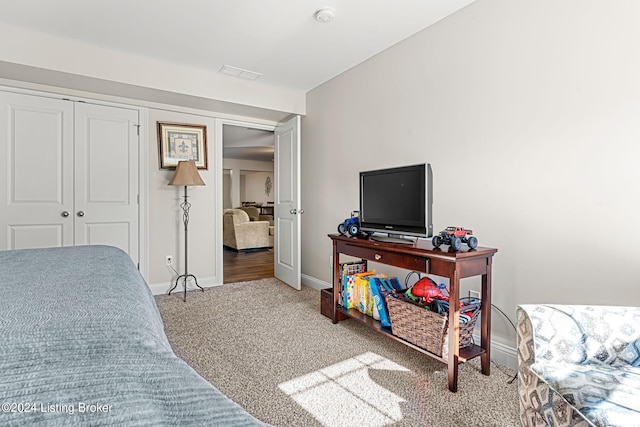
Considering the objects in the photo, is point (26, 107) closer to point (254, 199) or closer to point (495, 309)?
point (495, 309)

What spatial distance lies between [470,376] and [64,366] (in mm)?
1982

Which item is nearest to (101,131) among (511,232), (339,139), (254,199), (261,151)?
(339,139)

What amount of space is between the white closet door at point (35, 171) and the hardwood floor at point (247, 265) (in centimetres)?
190

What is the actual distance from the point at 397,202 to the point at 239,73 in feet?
7.39

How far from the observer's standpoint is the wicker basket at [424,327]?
1.85 metres

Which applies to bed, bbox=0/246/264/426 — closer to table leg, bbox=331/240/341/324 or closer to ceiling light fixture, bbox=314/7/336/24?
table leg, bbox=331/240/341/324

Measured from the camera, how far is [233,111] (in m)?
3.89

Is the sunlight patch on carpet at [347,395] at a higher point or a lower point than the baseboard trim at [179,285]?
lower

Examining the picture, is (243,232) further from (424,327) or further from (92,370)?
(92,370)

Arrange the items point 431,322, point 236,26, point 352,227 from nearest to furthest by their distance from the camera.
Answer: point 431,322, point 236,26, point 352,227

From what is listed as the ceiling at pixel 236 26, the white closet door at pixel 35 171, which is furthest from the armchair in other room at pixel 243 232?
the ceiling at pixel 236 26

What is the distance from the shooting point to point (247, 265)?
17.3 ft

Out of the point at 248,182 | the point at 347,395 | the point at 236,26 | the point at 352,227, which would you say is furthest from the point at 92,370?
the point at 248,182

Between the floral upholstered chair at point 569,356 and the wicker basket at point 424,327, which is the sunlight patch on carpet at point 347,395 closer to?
the wicker basket at point 424,327
